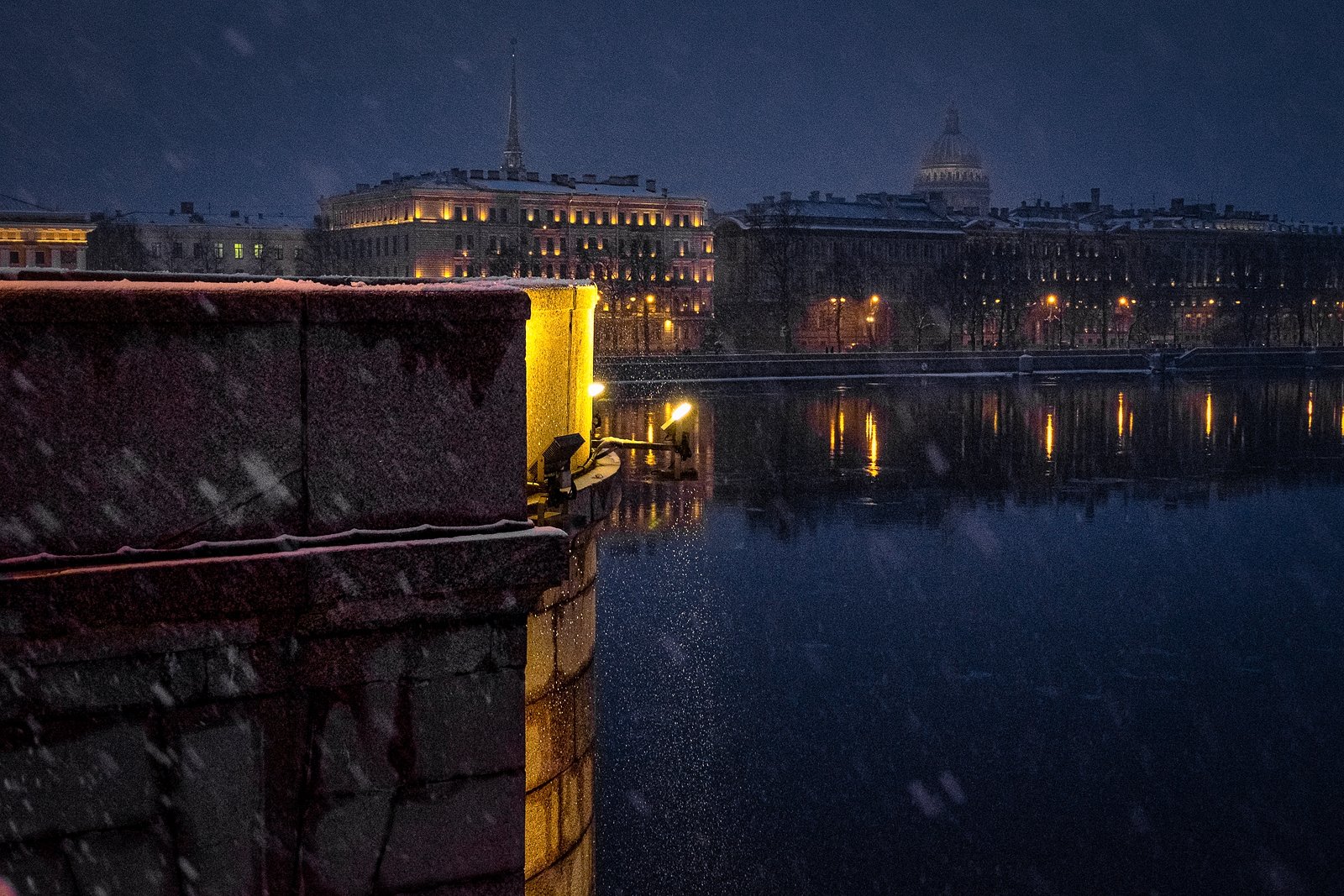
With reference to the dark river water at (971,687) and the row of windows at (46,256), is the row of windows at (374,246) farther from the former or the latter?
the dark river water at (971,687)

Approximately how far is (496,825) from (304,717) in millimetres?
419

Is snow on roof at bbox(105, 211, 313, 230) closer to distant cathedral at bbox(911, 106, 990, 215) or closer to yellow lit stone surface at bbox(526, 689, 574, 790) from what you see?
distant cathedral at bbox(911, 106, 990, 215)

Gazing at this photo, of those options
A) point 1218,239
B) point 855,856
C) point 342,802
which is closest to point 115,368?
point 342,802

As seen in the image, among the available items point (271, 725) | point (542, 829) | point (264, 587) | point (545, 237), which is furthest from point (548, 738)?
point (545, 237)

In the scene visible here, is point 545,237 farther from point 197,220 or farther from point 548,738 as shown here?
point 548,738

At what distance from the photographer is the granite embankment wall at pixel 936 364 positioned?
66.2 meters

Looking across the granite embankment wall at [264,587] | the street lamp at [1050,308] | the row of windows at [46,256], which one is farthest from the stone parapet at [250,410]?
the street lamp at [1050,308]

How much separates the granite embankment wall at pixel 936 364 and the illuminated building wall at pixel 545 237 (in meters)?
19.1

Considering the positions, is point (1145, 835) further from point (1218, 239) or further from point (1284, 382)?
point (1218, 239)

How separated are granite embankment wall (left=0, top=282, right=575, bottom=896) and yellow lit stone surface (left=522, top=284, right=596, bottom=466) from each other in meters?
2.37

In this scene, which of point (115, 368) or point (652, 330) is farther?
point (652, 330)

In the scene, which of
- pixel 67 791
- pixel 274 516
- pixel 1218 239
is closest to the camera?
pixel 67 791

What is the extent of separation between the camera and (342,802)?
276 centimetres

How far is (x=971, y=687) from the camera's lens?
15.1 meters
